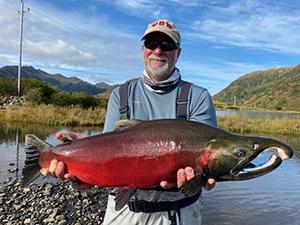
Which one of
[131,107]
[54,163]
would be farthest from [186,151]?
[54,163]

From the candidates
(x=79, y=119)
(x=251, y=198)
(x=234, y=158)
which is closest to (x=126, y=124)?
(x=234, y=158)

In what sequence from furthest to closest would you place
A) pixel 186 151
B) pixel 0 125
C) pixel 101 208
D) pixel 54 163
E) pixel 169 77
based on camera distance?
pixel 0 125 < pixel 101 208 < pixel 169 77 < pixel 54 163 < pixel 186 151

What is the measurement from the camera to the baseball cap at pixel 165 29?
373cm

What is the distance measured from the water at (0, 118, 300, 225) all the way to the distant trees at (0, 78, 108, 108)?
76.7 ft

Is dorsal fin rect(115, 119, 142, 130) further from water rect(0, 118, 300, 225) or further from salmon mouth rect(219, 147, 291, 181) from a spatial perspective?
water rect(0, 118, 300, 225)

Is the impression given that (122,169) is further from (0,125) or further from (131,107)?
(0,125)

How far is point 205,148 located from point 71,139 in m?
1.24

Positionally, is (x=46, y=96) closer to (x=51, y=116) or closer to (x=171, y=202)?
(x=51, y=116)

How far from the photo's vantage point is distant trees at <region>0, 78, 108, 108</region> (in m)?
42.5

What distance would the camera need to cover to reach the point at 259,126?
4066 cm

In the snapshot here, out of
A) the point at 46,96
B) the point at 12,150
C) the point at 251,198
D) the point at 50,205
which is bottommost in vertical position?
the point at 251,198

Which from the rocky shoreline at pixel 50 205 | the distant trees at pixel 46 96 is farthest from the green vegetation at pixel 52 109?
the rocky shoreline at pixel 50 205

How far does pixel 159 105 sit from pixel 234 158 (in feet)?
3.25

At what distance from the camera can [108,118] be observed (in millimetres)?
3797
